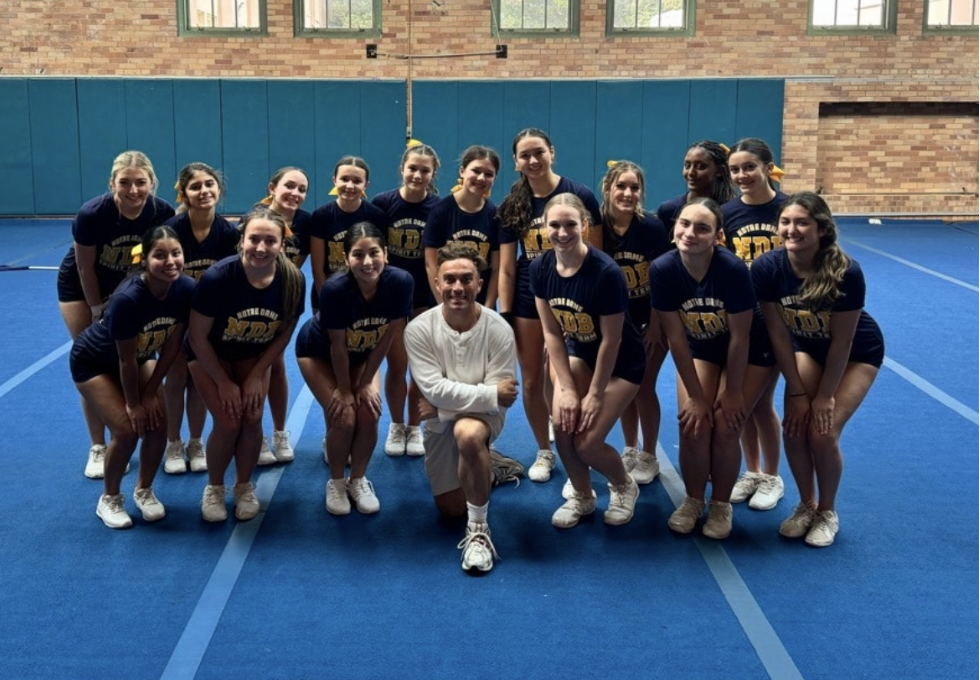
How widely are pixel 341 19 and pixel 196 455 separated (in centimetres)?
1206

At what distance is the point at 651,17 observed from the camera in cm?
1598

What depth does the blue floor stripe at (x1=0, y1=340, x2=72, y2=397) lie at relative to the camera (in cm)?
675

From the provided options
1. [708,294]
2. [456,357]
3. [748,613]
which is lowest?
[748,613]

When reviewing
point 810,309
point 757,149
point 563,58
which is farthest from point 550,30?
point 810,309

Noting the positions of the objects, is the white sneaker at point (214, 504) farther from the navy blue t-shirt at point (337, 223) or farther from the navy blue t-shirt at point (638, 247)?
A: the navy blue t-shirt at point (638, 247)

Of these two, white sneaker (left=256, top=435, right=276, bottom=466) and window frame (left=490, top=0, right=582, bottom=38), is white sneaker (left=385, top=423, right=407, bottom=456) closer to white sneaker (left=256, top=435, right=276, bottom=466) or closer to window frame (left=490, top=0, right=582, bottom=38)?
white sneaker (left=256, top=435, right=276, bottom=466)

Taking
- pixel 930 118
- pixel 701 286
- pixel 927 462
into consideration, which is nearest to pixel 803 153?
pixel 930 118

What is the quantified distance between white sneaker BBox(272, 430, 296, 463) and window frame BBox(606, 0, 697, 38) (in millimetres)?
12044

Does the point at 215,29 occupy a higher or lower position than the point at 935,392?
higher

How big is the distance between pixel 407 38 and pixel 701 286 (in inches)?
496

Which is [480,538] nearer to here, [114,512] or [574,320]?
[574,320]

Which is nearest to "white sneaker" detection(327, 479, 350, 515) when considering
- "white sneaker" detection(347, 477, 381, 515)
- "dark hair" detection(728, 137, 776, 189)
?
"white sneaker" detection(347, 477, 381, 515)

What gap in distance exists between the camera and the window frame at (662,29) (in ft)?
52.0

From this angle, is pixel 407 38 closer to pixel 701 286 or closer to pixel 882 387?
pixel 882 387
